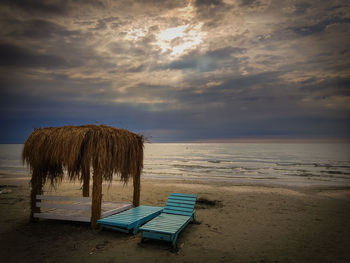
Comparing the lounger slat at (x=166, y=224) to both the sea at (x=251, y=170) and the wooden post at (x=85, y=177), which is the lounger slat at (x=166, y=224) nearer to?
the wooden post at (x=85, y=177)

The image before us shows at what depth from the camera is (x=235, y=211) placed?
9695 mm

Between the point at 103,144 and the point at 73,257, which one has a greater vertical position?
the point at 103,144

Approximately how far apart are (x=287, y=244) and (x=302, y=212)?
4.54 meters

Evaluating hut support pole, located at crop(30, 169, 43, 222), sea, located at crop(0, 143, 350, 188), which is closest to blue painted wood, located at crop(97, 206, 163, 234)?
hut support pole, located at crop(30, 169, 43, 222)

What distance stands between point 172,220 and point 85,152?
343 cm

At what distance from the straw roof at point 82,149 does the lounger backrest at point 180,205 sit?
6.35 feet

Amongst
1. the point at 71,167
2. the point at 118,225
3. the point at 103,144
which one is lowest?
the point at 118,225

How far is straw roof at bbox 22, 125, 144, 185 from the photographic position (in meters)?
6.41

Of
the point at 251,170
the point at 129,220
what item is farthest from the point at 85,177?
the point at 251,170

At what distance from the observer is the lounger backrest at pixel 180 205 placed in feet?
25.0

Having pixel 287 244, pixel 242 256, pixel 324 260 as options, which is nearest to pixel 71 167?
pixel 242 256

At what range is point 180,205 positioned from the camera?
7867mm

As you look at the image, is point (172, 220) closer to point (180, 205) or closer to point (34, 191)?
point (180, 205)

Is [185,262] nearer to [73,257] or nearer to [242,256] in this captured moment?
[242,256]
